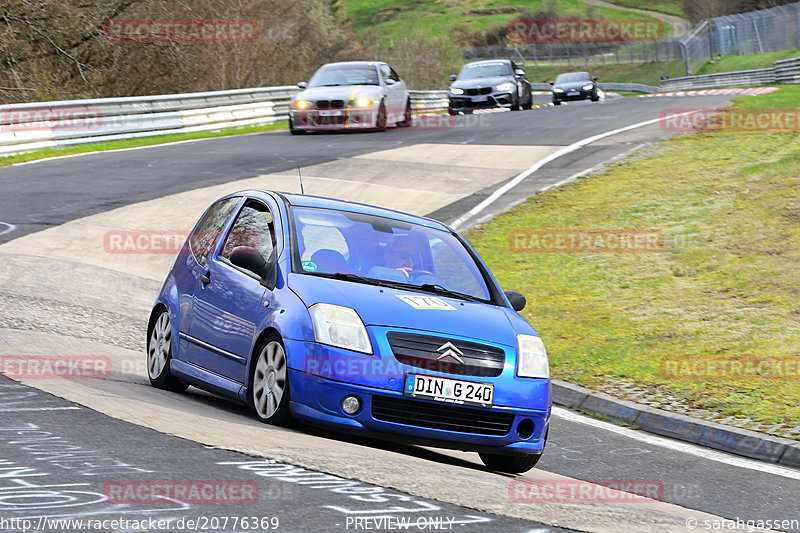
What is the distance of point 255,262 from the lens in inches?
287

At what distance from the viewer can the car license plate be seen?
646cm

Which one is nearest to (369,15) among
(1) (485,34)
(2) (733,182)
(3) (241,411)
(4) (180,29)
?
(1) (485,34)

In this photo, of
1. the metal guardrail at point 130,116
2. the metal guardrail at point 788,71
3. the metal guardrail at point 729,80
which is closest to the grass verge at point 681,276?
the metal guardrail at point 130,116

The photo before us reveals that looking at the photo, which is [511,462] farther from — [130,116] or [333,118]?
[130,116]

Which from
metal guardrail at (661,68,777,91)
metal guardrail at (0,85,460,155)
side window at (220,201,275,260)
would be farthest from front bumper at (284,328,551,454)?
metal guardrail at (661,68,777,91)

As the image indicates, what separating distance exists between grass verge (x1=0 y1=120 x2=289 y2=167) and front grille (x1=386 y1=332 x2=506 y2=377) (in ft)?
57.6

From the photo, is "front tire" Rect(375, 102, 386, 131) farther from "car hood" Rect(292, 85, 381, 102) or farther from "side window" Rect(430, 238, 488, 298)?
"side window" Rect(430, 238, 488, 298)

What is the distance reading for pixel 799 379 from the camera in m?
9.60

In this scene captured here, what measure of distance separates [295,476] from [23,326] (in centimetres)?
522

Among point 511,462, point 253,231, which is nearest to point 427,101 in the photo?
point 253,231

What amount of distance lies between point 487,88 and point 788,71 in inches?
617

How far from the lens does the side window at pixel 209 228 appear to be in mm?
8367

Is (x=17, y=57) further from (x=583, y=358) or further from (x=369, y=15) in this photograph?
(x=369, y=15)

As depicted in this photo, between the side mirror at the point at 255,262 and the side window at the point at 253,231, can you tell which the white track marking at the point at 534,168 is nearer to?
the side window at the point at 253,231
